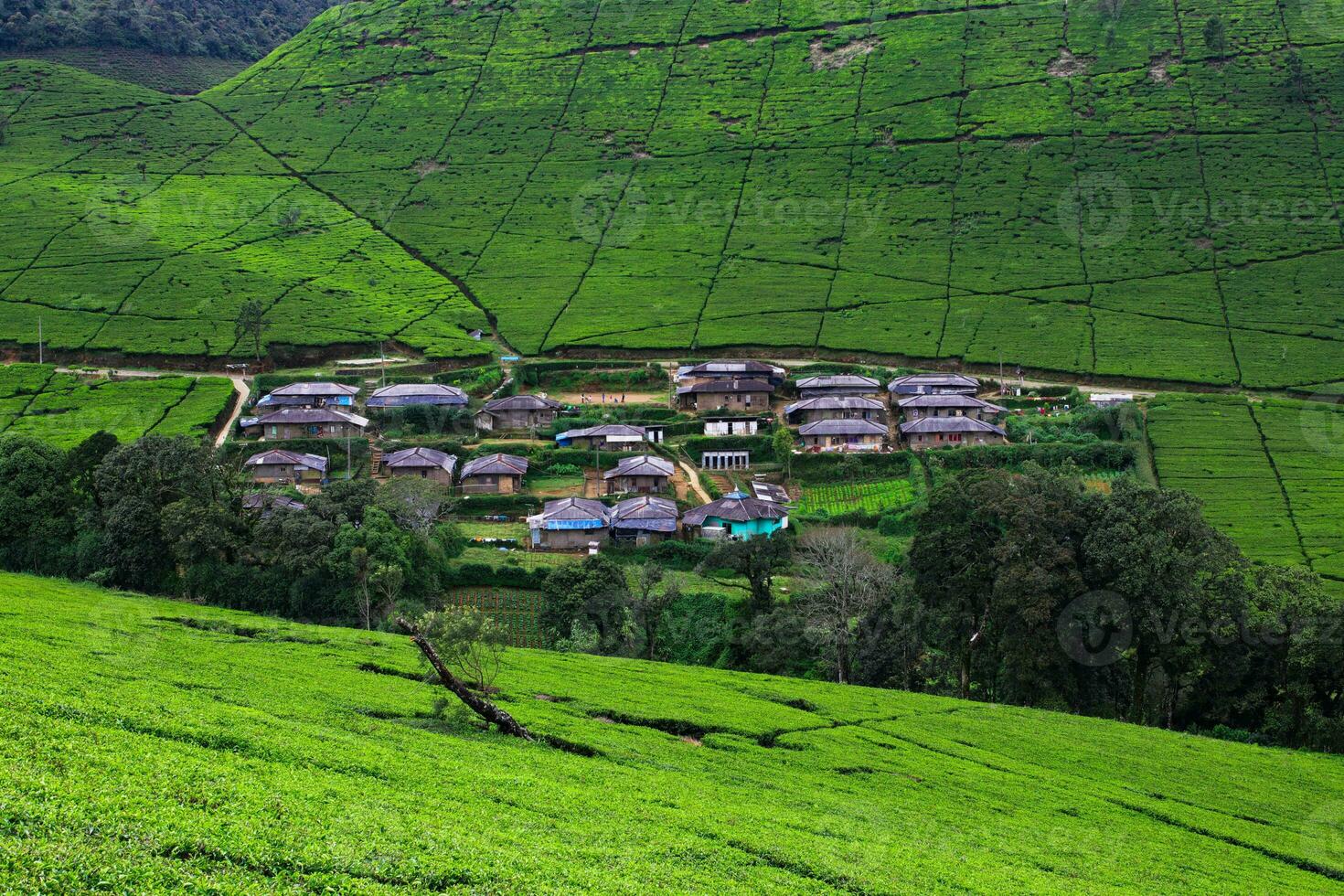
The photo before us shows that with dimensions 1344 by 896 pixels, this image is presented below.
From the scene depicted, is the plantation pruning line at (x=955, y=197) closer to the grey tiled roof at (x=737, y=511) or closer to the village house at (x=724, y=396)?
the village house at (x=724, y=396)

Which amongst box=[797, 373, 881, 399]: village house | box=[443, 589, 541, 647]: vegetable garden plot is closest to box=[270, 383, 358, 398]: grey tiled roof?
box=[443, 589, 541, 647]: vegetable garden plot

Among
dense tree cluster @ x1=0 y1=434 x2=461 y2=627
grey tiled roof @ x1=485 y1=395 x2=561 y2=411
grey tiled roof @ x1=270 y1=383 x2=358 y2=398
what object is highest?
grey tiled roof @ x1=270 y1=383 x2=358 y2=398

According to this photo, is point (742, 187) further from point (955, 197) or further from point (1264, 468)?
point (1264, 468)

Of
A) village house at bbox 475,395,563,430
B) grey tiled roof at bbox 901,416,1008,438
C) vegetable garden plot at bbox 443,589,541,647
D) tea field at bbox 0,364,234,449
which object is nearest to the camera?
vegetable garden plot at bbox 443,589,541,647

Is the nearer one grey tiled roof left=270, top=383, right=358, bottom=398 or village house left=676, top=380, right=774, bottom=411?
grey tiled roof left=270, top=383, right=358, bottom=398

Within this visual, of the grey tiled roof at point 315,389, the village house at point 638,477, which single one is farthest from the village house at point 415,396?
the village house at point 638,477

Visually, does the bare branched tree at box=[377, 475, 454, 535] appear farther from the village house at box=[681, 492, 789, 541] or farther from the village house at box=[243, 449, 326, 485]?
the village house at box=[681, 492, 789, 541]
